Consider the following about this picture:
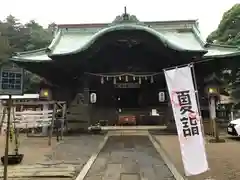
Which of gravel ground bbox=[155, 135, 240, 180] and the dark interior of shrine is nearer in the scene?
gravel ground bbox=[155, 135, 240, 180]

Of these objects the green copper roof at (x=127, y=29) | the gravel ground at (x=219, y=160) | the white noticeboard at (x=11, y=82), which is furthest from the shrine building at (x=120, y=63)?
the white noticeboard at (x=11, y=82)

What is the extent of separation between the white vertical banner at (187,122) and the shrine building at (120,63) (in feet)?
29.2

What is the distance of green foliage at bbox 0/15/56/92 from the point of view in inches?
1544

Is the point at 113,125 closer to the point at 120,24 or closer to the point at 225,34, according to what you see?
the point at 120,24

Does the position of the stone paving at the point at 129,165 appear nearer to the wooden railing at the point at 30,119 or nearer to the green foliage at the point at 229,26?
the wooden railing at the point at 30,119

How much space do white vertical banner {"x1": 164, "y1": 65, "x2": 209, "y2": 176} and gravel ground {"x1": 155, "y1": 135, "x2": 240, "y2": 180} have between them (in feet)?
2.25

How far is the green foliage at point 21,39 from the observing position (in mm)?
39216

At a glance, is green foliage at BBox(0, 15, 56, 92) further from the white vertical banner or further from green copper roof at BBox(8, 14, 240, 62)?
the white vertical banner

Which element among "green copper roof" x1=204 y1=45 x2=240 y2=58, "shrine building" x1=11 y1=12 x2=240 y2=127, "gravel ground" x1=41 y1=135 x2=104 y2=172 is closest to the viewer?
"gravel ground" x1=41 y1=135 x2=104 y2=172

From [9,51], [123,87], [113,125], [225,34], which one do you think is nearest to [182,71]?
[123,87]

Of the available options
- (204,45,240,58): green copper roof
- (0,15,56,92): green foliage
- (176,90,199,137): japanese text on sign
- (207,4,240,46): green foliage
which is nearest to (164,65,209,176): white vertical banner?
(176,90,199,137): japanese text on sign

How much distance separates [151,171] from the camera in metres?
7.52

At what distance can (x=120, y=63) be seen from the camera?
727 inches

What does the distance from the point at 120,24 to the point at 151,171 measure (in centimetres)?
974
